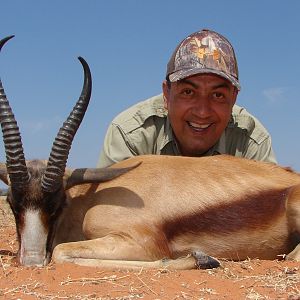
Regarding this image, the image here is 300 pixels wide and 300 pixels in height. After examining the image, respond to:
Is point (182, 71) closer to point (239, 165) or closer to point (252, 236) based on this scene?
point (239, 165)

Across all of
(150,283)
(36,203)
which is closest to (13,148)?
(36,203)

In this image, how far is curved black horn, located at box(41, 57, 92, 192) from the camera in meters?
4.60

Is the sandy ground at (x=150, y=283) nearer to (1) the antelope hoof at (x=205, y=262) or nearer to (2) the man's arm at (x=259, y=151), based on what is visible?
(1) the antelope hoof at (x=205, y=262)

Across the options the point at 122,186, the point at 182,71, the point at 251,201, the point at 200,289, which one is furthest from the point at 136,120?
the point at 200,289

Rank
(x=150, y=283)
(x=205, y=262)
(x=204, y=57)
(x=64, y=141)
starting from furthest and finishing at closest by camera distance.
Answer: (x=204, y=57)
(x=64, y=141)
(x=205, y=262)
(x=150, y=283)

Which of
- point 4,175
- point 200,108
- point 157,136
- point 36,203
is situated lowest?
point 36,203

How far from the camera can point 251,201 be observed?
15.3ft

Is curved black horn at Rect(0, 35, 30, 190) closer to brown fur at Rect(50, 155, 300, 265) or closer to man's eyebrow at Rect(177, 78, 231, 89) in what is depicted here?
brown fur at Rect(50, 155, 300, 265)

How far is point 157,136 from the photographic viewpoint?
6348mm

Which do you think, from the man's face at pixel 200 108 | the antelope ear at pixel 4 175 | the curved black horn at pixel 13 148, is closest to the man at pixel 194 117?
the man's face at pixel 200 108

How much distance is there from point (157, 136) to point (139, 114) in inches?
12.1

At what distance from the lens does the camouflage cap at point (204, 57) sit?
575 centimetres

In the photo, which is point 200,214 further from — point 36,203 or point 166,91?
point 166,91

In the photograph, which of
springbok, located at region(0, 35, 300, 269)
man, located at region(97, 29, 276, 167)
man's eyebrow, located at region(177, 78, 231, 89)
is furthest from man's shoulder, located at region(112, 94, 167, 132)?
springbok, located at region(0, 35, 300, 269)
